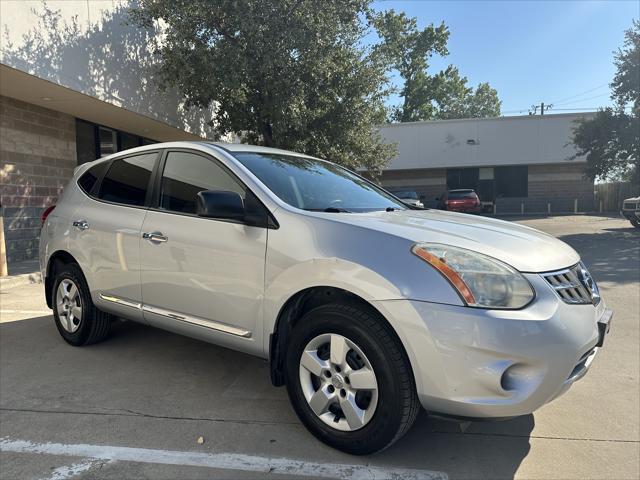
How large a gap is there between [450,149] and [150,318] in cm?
2778

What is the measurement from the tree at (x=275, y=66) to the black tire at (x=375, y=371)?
9.04 metres

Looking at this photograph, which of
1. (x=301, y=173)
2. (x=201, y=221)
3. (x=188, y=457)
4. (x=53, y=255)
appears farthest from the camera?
(x=53, y=255)

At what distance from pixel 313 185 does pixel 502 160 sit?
2761cm

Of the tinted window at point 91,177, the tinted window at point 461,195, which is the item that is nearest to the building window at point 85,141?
the tinted window at point 91,177

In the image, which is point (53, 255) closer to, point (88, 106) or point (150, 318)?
point (150, 318)

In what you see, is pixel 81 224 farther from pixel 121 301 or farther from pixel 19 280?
pixel 19 280

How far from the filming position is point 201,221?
3326 mm

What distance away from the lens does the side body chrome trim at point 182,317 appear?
3127 mm

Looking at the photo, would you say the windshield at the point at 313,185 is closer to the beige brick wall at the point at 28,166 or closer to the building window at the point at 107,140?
the beige brick wall at the point at 28,166

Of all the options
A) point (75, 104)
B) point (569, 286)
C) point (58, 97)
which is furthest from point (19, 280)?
point (569, 286)

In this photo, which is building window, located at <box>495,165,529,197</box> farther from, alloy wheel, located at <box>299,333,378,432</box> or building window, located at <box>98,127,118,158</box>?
alloy wheel, located at <box>299,333,378,432</box>

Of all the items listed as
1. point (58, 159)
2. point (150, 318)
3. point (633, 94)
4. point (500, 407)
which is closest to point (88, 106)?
point (58, 159)

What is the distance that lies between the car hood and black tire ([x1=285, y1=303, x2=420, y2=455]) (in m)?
0.51

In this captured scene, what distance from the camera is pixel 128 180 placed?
412 cm
